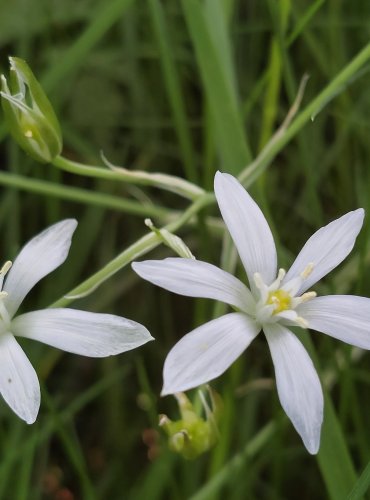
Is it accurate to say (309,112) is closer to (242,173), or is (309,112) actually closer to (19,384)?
(242,173)

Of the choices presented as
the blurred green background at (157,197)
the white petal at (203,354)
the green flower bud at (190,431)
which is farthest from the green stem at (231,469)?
the white petal at (203,354)

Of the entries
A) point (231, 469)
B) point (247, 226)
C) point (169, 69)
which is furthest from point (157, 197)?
point (247, 226)

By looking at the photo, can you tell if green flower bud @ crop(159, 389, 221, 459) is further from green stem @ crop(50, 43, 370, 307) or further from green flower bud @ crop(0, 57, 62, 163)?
green flower bud @ crop(0, 57, 62, 163)

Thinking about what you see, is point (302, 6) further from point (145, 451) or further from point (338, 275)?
point (145, 451)

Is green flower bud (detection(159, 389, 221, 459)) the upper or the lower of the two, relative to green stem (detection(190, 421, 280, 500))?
upper

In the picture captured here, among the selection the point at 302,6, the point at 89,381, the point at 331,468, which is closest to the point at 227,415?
the point at 331,468

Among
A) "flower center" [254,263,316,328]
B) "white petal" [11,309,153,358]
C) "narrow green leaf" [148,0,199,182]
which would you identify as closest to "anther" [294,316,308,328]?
"flower center" [254,263,316,328]
